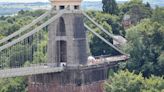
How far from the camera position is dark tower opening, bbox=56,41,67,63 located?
193 feet

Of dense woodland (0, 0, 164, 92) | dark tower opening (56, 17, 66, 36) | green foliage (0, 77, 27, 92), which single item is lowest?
green foliage (0, 77, 27, 92)

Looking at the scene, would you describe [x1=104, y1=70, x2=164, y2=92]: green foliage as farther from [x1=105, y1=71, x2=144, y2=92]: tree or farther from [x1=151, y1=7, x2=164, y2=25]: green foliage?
[x1=151, y1=7, x2=164, y2=25]: green foliage

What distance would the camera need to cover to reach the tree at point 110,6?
8431cm

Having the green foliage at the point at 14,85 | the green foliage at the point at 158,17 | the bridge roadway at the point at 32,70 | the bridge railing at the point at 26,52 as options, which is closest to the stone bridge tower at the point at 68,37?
the bridge roadway at the point at 32,70

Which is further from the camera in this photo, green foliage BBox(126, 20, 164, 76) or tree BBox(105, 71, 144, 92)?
green foliage BBox(126, 20, 164, 76)

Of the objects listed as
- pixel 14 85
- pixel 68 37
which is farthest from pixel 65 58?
pixel 14 85

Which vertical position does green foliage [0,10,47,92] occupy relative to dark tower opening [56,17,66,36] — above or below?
below

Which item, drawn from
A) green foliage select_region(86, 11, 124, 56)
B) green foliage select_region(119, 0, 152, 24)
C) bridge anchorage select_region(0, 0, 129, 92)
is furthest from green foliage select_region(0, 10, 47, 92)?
green foliage select_region(119, 0, 152, 24)

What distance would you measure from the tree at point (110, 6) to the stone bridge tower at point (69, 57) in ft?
81.9

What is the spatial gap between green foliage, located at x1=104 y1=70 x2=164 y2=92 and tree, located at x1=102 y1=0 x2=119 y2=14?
2687 centimetres

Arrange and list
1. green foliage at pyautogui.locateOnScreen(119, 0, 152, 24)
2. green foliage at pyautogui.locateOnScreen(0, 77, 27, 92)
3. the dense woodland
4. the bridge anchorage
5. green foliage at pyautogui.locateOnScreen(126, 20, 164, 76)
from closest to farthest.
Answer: the dense woodland, the bridge anchorage, green foliage at pyautogui.locateOnScreen(0, 77, 27, 92), green foliage at pyautogui.locateOnScreen(126, 20, 164, 76), green foliage at pyautogui.locateOnScreen(119, 0, 152, 24)

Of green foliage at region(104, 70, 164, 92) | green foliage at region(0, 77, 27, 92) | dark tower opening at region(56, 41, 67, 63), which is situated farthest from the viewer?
green foliage at region(0, 77, 27, 92)

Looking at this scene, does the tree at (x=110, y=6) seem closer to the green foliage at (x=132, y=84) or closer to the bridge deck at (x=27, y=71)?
the green foliage at (x=132, y=84)

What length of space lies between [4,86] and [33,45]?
5213 millimetres
